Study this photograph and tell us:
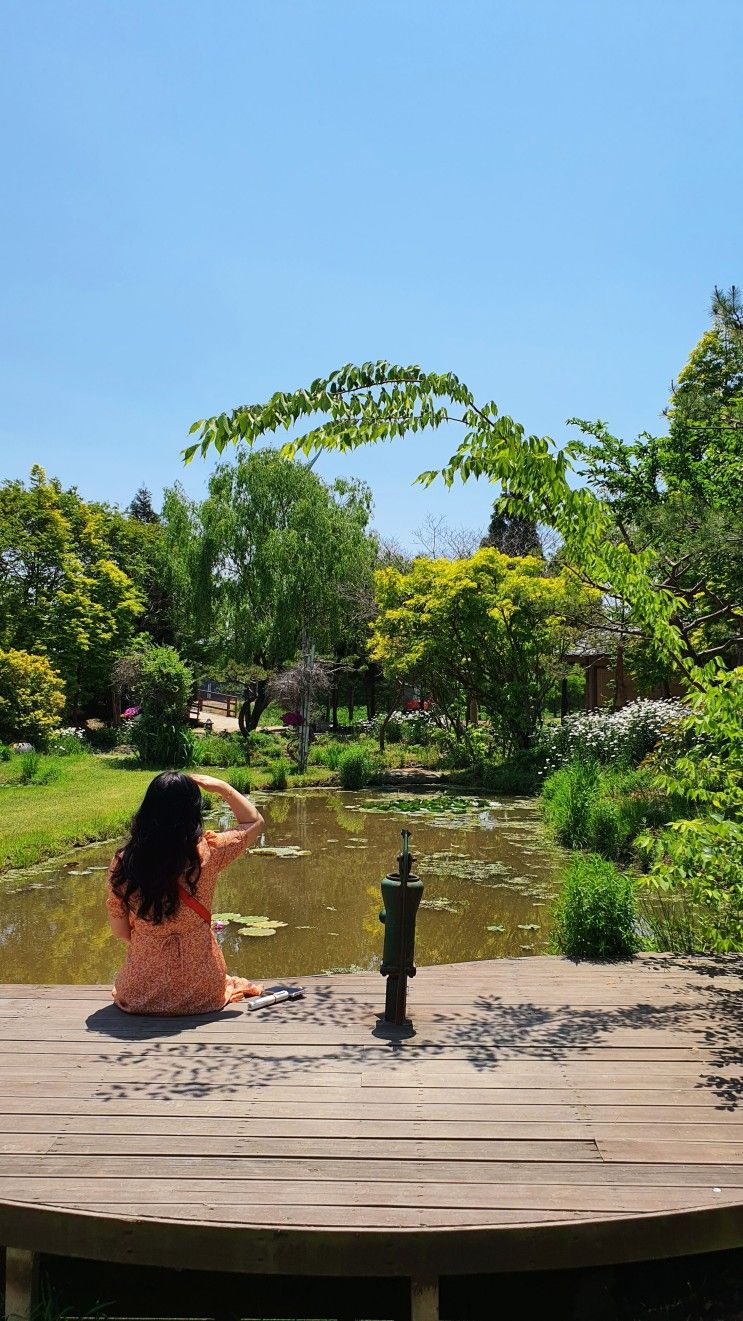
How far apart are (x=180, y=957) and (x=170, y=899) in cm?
39

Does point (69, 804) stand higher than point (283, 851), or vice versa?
point (69, 804)

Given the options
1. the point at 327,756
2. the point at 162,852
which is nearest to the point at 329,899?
the point at 162,852

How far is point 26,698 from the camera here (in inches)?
834

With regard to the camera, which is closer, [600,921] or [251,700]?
[600,921]

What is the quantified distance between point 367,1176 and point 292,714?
22.0 metres

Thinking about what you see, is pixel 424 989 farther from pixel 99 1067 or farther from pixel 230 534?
pixel 230 534

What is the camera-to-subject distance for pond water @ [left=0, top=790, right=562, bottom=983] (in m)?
7.86

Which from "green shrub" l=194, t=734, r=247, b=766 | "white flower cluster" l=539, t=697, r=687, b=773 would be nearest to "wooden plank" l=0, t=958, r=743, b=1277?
"white flower cluster" l=539, t=697, r=687, b=773

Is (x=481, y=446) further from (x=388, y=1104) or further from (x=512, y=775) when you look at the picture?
(x=512, y=775)

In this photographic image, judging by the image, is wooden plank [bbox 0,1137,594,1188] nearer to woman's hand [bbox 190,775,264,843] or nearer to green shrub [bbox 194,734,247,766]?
woman's hand [bbox 190,775,264,843]

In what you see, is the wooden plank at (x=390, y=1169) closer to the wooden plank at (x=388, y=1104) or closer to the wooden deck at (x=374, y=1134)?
the wooden deck at (x=374, y=1134)

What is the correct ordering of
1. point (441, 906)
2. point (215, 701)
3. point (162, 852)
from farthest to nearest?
1. point (215, 701)
2. point (441, 906)
3. point (162, 852)

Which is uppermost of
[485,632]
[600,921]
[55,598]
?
[55,598]

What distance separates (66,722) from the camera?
28625 millimetres
